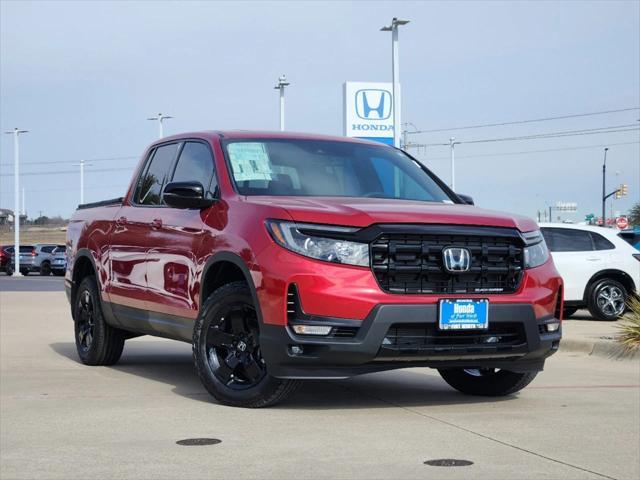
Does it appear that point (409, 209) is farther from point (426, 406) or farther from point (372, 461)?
point (372, 461)

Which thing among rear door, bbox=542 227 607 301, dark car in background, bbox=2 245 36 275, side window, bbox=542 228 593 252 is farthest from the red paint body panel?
dark car in background, bbox=2 245 36 275

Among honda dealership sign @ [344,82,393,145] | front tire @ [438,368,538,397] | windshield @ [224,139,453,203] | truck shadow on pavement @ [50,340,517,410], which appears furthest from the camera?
honda dealership sign @ [344,82,393,145]

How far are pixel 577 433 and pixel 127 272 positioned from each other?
13.9 feet

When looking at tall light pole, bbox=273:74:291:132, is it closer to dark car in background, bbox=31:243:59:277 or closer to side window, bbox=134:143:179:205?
dark car in background, bbox=31:243:59:277

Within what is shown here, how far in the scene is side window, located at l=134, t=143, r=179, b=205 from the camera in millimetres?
9359

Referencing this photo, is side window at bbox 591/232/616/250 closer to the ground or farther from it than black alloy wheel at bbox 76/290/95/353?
farther from it

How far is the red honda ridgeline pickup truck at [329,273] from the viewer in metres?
7.01

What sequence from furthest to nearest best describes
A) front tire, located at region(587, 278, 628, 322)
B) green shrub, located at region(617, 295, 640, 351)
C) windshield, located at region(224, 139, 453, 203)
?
front tire, located at region(587, 278, 628, 322) → green shrub, located at region(617, 295, 640, 351) → windshield, located at region(224, 139, 453, 203)

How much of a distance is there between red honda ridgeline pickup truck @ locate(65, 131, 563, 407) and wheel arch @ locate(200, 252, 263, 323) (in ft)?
0.04

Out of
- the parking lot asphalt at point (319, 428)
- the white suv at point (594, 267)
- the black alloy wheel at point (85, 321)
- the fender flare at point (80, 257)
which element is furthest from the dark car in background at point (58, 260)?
the parking lot asphalt at point (319, 428)

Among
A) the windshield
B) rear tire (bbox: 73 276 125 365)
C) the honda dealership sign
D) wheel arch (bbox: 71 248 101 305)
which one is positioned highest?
the honda dealership sign

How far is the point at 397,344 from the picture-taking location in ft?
23.3

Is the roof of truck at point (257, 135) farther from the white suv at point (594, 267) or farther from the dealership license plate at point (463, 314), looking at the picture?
the white suv at point (594, 267)

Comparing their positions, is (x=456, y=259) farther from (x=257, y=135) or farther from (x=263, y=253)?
(x=257, y=135)
